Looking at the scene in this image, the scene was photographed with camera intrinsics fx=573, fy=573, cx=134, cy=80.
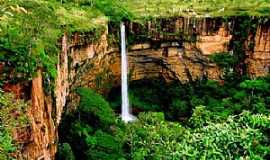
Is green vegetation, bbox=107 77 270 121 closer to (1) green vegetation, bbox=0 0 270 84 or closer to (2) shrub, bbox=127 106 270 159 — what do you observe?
(1) green vegetation, bbox=0 0 270 84

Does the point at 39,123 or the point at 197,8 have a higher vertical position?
the point at 197,8

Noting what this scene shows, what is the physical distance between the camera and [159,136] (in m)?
14.8

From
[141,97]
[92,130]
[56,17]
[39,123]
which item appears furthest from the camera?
[141,97]

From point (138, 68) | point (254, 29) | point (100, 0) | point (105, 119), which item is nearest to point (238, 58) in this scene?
point (254, 29)

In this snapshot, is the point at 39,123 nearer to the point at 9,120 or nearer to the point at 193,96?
the point at 9,120

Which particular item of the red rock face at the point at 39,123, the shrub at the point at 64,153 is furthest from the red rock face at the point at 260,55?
the red rock face at the point at 39,123

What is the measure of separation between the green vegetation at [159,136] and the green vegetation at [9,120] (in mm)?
3539

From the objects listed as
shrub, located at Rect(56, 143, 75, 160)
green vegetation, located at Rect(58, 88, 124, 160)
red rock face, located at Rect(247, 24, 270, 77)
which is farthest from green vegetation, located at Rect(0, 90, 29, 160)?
red rock face, located at Rect(247, 24, 270, 77)

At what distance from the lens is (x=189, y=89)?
22.5 m

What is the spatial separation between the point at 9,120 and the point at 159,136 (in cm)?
564

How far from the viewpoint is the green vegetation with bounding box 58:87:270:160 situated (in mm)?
11914

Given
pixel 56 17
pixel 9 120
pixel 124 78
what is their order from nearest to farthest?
pixel 9 120, pixel 56 17, pixel 124 78

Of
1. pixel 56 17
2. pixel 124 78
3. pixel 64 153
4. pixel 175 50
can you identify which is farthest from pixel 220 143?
pixel 175 50

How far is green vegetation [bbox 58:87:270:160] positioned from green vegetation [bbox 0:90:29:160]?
11.6ft
